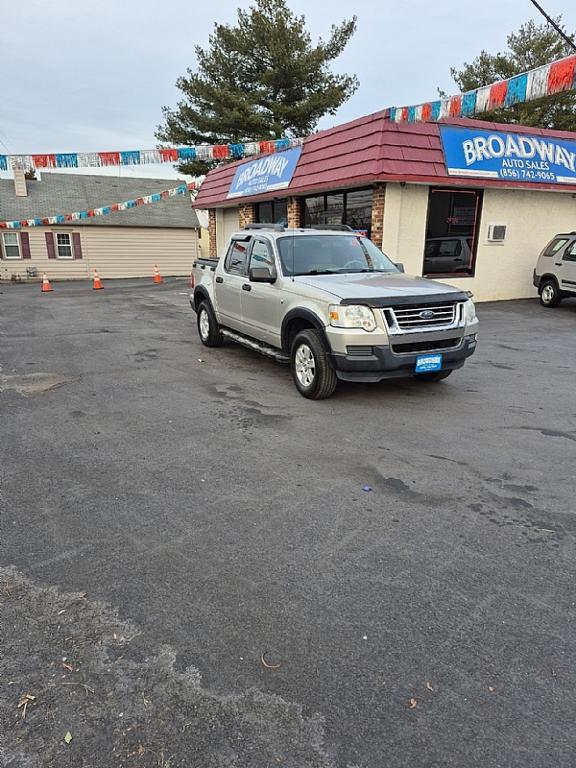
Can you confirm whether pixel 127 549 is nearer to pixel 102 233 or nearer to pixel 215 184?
pixel 215 184

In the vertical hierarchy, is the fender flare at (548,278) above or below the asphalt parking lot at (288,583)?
above

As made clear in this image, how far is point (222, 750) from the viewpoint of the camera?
188cm

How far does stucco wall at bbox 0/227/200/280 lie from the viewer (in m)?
26.7

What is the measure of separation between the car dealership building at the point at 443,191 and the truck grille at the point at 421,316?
6327 mm

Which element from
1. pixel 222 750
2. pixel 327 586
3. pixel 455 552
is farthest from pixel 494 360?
pixel 222 750

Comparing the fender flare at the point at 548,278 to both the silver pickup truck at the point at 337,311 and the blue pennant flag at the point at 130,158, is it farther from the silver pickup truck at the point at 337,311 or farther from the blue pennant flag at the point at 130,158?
the blue pennant flag at the point at 130,158

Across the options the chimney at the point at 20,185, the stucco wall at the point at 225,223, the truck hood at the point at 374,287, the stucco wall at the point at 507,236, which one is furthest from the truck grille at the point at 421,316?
the chimney at the point at 20,185

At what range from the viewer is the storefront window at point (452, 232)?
1307 cm

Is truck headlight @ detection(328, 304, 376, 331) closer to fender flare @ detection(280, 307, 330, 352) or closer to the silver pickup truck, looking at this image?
the silver pickup truck

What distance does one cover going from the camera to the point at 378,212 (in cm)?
1209

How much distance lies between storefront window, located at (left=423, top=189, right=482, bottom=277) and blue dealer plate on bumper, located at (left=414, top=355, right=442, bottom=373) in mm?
8209

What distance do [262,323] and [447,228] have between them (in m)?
8.49

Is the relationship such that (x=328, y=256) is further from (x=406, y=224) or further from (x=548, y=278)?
(x=548, y=278)

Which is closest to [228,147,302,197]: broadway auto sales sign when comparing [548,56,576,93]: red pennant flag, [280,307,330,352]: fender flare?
[548,56,576,93]: red pennant flag
